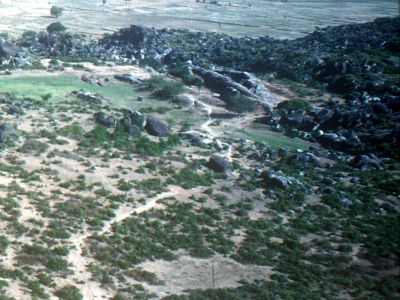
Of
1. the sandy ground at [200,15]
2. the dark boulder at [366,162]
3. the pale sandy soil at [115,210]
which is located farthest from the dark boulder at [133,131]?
the sandy ground at [200,15]

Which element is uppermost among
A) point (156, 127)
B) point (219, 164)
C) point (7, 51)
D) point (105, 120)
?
point (7, 51)

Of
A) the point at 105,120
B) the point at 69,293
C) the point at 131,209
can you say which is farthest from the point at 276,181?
the point at 69,293

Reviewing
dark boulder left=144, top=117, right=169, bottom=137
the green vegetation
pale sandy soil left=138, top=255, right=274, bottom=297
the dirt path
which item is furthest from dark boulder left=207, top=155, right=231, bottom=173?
the green vegetation

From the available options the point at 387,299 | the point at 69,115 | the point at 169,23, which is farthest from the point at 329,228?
the point at 169,23

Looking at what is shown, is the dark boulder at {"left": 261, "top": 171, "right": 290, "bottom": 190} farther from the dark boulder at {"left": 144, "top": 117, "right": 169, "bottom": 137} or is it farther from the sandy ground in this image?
the sandy ground

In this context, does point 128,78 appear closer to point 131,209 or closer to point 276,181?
point 276,181

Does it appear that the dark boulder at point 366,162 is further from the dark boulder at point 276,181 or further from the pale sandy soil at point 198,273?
the pale sandy soil at point 198,273
